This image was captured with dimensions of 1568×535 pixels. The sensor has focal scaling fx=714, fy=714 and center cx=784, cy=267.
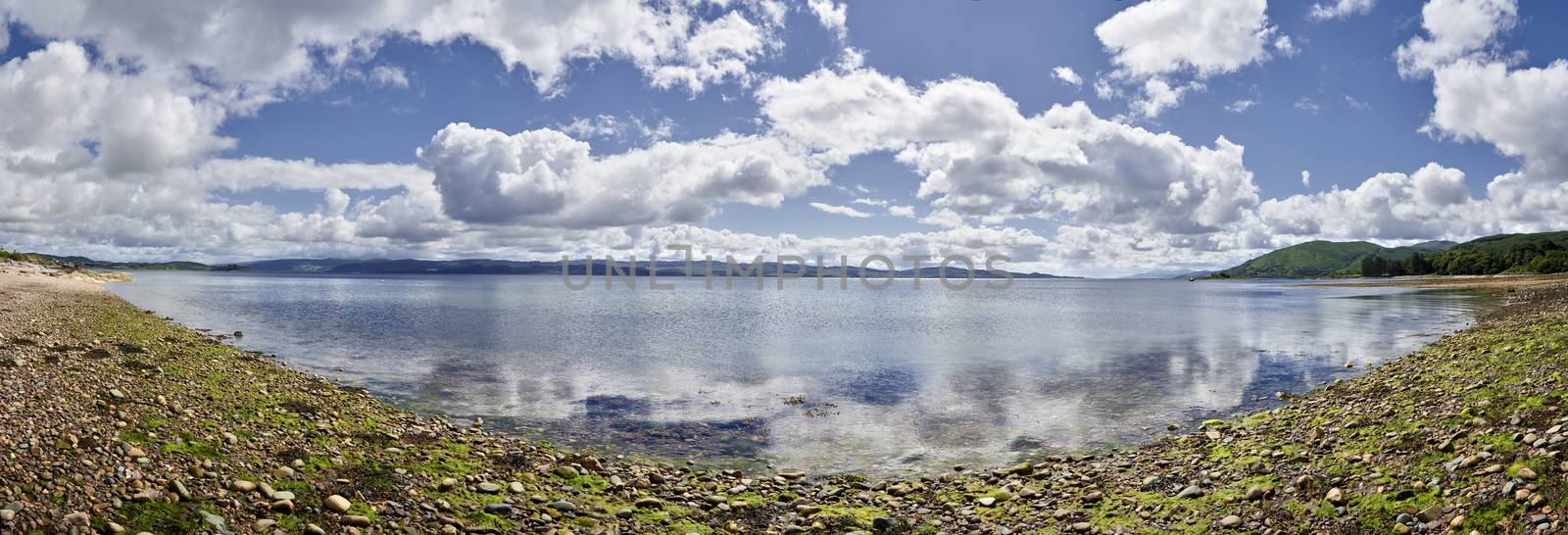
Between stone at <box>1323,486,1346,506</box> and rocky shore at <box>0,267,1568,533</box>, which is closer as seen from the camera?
rocky shore at <box>0,267,1568,533</box>

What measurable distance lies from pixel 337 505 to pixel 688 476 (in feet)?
26.5

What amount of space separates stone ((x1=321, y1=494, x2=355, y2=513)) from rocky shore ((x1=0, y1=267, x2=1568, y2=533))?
0.03 meters

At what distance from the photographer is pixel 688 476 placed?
18234 millimetres

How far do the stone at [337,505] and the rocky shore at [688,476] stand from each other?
30 millimetres

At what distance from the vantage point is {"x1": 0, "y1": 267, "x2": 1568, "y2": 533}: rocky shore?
1112 cm

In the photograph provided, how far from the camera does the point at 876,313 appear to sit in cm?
9225

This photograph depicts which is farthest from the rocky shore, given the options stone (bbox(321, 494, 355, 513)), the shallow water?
the shallow water

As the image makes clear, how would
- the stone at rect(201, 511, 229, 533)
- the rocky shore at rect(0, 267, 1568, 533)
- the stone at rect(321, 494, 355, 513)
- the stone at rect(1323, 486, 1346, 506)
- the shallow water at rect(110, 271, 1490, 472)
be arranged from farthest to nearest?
the shallow water at rect(110, 271, 1490, 472), the stone at rect(1323, 486, 1346, 506), the stone at rect(321, 494, 355, 513), the rocky shore at rect(0, 267, 1568, 533), the stone at rect(201, 511, 229, 533)

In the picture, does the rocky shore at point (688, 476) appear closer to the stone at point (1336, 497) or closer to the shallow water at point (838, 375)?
the stone at point (1336, 497)

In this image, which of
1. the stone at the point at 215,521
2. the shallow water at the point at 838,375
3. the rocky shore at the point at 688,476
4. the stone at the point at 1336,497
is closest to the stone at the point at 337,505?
the rocky shore at the point at 688,476

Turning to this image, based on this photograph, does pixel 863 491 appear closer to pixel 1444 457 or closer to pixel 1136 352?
pixel 1444 457

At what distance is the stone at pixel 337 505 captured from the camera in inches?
477

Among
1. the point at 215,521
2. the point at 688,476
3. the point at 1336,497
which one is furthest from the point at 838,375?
the point at 215,521

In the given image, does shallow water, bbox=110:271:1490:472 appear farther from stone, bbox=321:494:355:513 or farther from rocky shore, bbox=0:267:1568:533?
stone, bbox=321:494:355:513
